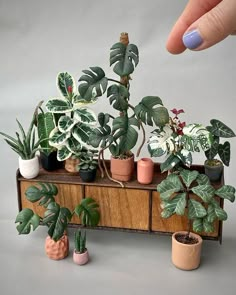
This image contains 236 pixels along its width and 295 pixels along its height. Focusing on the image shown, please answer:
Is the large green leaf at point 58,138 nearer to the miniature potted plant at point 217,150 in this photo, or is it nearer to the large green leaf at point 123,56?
the large green leaf at point 123,56

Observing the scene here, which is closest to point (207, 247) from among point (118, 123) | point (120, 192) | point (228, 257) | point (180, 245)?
point (228, 257)

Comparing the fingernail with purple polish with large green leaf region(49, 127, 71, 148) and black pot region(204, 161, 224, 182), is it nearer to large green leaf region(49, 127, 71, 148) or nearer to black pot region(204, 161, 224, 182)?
black pot region(204, 161, 224, 182)

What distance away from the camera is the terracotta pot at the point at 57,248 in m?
2.81

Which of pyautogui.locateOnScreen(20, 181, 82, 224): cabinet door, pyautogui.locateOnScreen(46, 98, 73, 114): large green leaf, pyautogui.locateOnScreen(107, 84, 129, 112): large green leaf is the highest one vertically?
pyautogui.locateOnScreen(107, 84, 129, 112): large green leaf

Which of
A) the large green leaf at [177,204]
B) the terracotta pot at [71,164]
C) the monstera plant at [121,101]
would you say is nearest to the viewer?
the large green leaf at [177,204]

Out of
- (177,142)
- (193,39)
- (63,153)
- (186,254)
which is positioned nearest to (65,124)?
(63,153)

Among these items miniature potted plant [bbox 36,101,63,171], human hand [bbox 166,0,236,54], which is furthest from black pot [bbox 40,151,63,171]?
human hand [bbox 166,0,236,54]

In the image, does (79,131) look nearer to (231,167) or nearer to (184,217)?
(184,217)

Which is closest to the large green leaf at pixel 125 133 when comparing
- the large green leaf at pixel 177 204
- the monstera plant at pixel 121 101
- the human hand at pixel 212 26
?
the monstera plant at pixel 121 101

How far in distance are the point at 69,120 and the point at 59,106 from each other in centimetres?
9

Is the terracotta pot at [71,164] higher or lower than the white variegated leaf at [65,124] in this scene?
lower

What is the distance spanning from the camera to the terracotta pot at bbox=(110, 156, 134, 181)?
2.88 m

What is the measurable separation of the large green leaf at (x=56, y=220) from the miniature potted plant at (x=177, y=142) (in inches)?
21.6

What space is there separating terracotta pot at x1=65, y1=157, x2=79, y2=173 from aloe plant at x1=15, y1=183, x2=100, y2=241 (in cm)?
21
